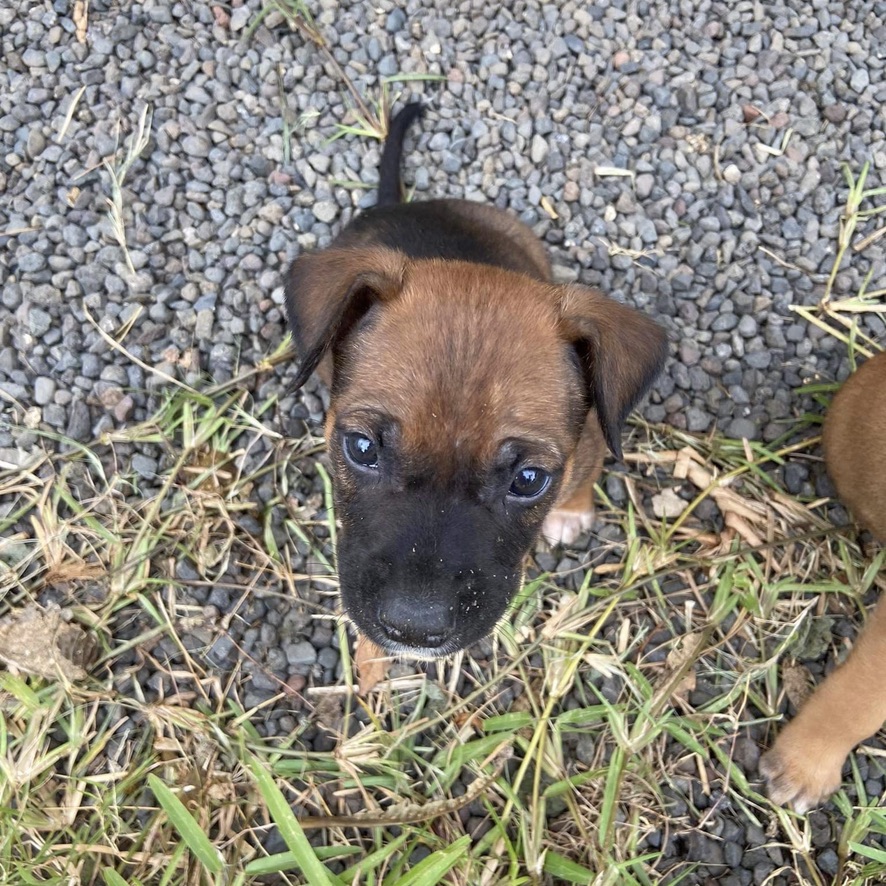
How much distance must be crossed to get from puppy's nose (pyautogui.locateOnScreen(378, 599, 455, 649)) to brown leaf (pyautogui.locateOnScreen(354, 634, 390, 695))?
4.27 feet

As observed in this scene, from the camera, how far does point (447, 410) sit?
278 centimetres

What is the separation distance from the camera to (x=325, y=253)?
3.34 metres

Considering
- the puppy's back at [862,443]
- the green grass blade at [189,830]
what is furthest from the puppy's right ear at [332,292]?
the puppy's back at [862,443]

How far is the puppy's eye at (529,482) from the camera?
2971 mm

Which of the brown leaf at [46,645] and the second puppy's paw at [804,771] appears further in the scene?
the brown leaf at [46,645]

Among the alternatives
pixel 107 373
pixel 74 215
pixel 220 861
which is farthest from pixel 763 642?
pixel 74 215

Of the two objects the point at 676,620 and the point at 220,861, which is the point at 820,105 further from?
the point at 220,861

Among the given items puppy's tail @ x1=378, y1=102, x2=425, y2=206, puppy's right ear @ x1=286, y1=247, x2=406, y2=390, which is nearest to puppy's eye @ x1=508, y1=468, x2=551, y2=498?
puppy's right ear @ x1=286, y1=247, x2=406, y2=390

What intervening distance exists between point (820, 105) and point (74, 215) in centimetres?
476

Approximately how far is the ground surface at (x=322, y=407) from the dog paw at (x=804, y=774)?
15cm

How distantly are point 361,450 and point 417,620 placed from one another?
68 centimetres

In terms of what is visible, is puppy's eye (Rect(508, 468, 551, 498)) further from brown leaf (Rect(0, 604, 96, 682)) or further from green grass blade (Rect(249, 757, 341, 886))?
brown leaf (Rect(0, 604, 96, 682))

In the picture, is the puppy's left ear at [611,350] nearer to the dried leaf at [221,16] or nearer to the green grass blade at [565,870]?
the green grass blade at [565,870]

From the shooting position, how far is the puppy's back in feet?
12.0
